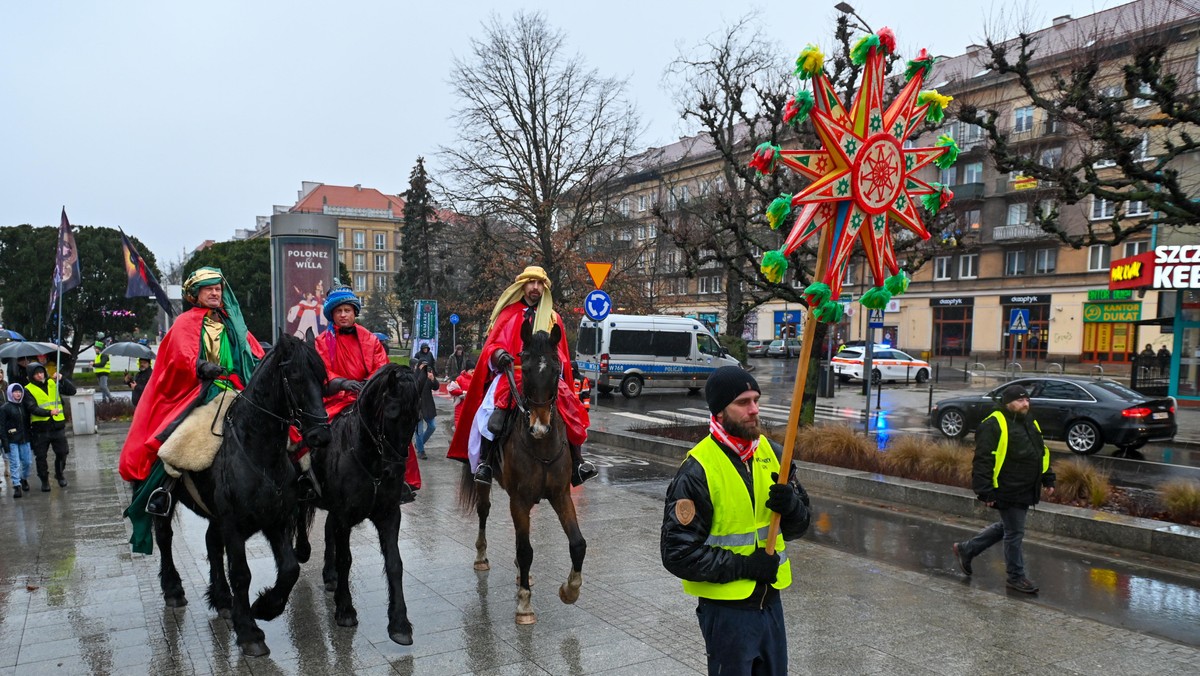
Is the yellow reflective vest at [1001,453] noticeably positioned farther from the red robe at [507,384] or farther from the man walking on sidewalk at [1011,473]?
the red robe at [507,384]

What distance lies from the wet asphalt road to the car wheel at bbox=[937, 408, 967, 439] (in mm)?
7736

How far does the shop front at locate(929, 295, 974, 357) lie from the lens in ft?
171

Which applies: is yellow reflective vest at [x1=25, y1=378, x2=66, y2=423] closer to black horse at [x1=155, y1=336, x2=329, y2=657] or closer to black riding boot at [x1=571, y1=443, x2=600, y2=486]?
black horse at [x1=155, y1=336, x2=329, y2=657]

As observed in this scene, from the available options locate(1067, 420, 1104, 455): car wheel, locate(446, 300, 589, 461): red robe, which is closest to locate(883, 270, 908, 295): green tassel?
locate(446, 300, 589, 461): red robe

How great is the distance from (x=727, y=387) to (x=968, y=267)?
55290 millimetres

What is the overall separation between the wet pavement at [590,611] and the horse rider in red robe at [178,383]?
3.17 feet

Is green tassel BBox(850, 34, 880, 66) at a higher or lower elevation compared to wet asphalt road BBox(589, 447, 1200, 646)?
higher

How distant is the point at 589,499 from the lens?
33.4 ft

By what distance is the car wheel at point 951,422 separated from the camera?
54.3 ft

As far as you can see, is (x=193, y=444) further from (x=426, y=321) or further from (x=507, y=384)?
(x=426, y=321)

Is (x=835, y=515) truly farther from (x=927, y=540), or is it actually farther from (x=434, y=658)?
(x=434, y=658)

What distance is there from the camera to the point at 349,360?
6215 millimetres

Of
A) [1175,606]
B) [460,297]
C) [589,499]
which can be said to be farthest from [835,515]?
[460,297]

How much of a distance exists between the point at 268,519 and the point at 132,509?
4.83 ft
